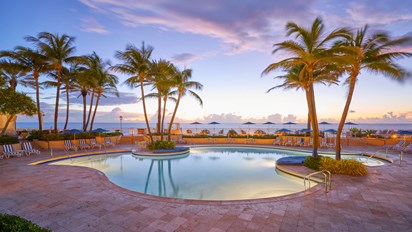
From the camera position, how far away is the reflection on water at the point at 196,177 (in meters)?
6.70

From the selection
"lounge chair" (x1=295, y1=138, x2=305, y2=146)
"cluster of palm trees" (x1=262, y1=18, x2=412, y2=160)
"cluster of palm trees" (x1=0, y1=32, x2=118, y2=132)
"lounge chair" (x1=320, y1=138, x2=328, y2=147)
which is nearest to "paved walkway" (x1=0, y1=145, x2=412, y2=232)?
"cluster of palm trees" (x1=262, y1=18, x2=412, y2=160)

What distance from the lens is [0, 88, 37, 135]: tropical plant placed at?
10.2 m

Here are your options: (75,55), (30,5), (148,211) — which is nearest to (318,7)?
(148,211)

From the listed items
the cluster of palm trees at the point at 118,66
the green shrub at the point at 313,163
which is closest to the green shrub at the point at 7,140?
the cluster of palm trees at the point at 118,66

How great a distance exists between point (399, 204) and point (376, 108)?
92.9 ft

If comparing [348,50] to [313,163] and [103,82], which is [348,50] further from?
[103,82]

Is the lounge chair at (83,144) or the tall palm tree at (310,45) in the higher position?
the tall palm tree at (310,45)

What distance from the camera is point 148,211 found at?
4383 millimetres

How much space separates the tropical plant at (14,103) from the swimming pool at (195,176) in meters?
3.47

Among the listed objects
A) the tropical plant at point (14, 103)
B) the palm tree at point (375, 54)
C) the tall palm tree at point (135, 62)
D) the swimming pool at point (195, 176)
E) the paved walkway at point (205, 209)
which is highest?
the tall palm tree at point (135, 62)

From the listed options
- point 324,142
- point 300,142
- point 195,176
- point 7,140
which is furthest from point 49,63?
point 324,142

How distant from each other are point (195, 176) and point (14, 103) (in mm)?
10260

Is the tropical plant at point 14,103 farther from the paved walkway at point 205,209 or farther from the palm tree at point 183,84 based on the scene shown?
the palm tree at point 183,84

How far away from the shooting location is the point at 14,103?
34.4 ft
